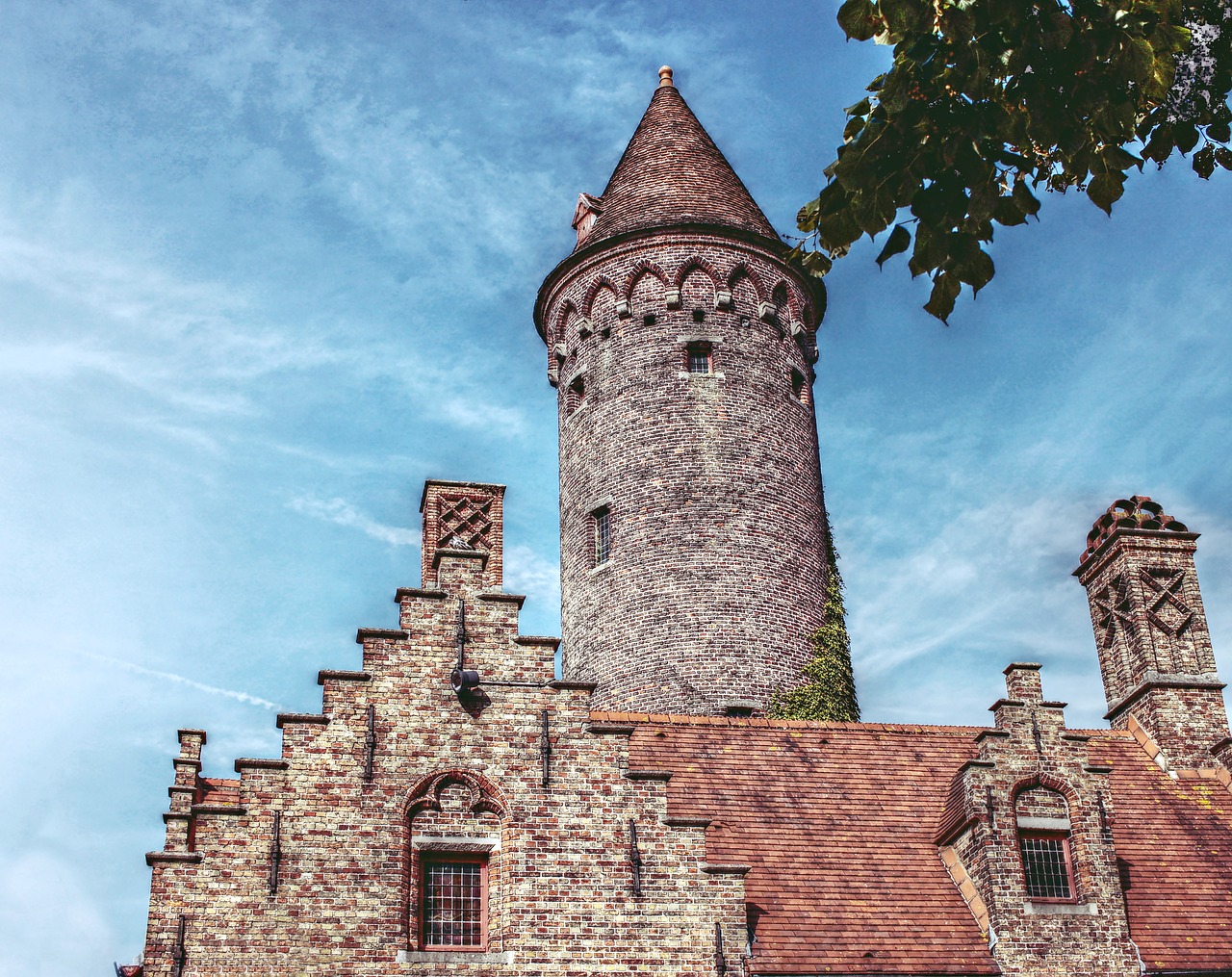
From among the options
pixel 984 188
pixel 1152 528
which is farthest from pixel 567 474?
pixel 984 188

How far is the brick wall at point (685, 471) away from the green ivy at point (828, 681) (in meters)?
0.26

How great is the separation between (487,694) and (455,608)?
1.15 m

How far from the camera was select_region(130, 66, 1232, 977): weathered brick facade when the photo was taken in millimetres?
15719

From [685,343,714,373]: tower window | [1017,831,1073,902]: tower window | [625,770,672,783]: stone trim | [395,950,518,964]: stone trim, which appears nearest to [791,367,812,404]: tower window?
[685,343,714,373]: tower window

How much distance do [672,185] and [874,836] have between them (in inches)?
672

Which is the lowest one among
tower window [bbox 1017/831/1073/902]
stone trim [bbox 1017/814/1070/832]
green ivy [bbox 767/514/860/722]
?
tower window [bbox 1017/831/1073/902]

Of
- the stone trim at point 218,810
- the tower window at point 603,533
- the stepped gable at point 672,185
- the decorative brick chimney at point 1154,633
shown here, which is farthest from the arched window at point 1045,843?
the stepped gable at point 672,185

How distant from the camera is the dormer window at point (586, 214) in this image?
108 ft

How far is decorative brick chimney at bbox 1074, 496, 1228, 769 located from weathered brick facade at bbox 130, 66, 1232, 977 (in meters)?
0.04

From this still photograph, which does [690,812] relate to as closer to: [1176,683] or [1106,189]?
[1176,683]

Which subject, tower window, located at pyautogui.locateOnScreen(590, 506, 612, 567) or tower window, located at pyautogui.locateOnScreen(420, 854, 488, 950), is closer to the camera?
tower window, located at pyautogui.locateOnScreen(420, 854, 488, 950)

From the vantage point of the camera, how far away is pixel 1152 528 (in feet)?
78.4

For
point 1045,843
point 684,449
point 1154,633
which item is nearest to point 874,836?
point 1045,843

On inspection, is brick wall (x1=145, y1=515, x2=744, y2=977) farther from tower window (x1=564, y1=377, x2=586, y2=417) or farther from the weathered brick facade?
tower window (x1=564, y1=377, x2=586, y2=417)
